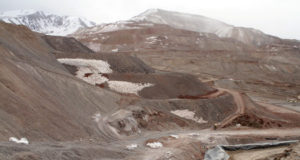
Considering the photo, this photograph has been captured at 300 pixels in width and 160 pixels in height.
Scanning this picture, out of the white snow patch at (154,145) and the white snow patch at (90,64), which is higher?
the white snow patch at (90,64)

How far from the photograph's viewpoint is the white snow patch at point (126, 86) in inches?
1554

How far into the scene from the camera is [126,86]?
40594 millimetres

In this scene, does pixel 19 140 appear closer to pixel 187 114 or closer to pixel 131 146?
pixel 131 146

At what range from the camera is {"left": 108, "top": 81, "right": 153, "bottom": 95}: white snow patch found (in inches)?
1554

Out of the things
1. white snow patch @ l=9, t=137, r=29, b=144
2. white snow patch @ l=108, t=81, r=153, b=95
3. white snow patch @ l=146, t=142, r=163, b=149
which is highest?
white snow patch @ l=9, t=137, r=29, b=144

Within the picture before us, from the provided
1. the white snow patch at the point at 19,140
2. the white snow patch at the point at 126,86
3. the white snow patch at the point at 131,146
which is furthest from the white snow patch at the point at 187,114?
the white snow patch at the point at 19,140

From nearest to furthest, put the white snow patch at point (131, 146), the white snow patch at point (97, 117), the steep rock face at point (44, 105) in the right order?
the steep rock face at point (44, 105) → the white snow patch at point (131, 146) → the white snow patch at point (97, 117)

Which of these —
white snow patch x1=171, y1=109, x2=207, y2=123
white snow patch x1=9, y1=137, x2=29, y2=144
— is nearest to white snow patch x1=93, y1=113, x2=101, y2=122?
white snow patch x1=9, y1=137, x2=29, y2=144

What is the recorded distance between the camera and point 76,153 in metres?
16.7

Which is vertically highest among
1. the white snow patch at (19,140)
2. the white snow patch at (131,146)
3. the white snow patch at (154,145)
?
the white snow patch at (19,140)

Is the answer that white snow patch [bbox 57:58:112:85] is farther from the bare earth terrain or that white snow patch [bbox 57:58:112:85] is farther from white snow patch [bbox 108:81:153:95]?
white snow patch [bbox 108:81:153:95]

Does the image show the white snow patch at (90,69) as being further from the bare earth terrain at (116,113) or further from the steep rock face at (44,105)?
the steep rock face at (44,105)

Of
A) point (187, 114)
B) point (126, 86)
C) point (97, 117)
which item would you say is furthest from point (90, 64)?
point (97, 117)

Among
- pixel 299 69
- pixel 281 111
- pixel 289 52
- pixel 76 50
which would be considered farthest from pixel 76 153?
pixel 289 52
